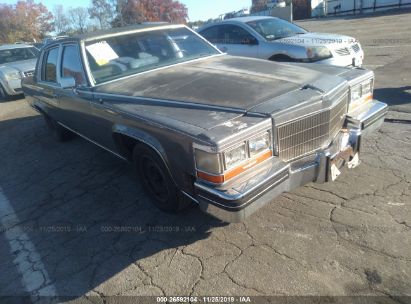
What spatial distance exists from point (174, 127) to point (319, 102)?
117cm

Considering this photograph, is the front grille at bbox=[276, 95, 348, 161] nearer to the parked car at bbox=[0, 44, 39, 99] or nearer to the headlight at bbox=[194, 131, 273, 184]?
the headlight at bbox=[194, 131, 273, 184]

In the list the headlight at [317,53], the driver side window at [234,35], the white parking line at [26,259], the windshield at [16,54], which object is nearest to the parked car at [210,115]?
the white parking line at [26,259]

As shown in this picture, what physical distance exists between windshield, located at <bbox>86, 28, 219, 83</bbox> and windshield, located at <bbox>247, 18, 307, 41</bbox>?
3.41m

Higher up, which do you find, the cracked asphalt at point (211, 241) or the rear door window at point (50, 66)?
the rear door window at point (50, 66)

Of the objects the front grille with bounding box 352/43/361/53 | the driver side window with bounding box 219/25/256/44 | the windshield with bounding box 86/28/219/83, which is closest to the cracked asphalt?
the windshield with bounding box 86/28/219/83

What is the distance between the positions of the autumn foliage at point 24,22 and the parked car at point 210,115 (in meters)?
41.0

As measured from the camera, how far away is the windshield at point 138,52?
381 cm

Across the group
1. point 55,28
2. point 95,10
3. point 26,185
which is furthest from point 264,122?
point 55,28

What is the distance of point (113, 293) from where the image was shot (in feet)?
8.50

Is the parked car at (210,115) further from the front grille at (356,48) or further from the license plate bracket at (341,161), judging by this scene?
the front grille at (356,48)

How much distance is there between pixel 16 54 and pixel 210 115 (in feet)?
35.7

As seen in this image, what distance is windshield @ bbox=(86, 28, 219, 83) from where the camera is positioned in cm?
381

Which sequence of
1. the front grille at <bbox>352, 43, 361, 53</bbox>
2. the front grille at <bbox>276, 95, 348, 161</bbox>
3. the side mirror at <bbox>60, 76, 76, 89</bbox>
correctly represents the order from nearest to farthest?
the front grille at <bbox>276, 95, 348, 161</bbox>
the side mirror at <bbox>60, 76, 76, 89</bbox>
the front grille at <bbox>352, 43, 361, 53</bbox>

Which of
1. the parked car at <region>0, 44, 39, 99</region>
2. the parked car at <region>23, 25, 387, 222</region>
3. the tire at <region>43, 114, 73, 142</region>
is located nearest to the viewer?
A: the parked car at <region>23, 25, 387, 222</region>
